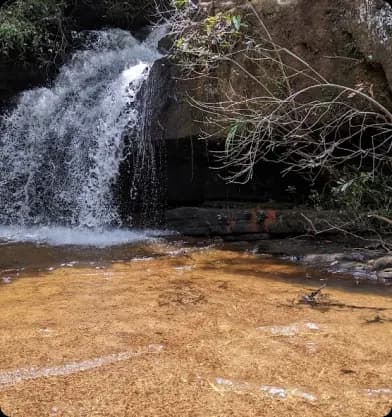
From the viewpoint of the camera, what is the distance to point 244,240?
7.20 m

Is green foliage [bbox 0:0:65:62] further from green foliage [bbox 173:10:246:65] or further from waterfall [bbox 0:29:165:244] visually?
green foliage [bbox 173:10:246:65]

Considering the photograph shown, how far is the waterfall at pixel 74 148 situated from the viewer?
8.30 m

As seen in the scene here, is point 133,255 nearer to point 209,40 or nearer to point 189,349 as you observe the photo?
point 209,40

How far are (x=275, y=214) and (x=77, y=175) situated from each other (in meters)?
3.61

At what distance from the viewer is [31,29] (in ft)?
29.7

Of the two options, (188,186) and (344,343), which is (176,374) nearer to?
(344,343)

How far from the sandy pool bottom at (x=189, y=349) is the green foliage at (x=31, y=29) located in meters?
5.67

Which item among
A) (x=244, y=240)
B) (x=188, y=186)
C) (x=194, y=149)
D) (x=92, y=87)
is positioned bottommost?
(x=244, y=240)

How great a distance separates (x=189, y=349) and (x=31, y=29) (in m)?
7.89

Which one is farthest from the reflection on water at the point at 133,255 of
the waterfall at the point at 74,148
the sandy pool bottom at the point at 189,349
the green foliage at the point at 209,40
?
the green foliage at the point at 209,40

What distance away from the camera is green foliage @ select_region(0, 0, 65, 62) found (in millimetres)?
8781

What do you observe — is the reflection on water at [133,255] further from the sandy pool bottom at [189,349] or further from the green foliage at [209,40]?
the green foliage at [209,40]

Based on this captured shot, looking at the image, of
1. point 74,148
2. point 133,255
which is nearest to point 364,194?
point 133,255

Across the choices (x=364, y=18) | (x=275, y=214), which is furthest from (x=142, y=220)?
(x=364, y=18)
